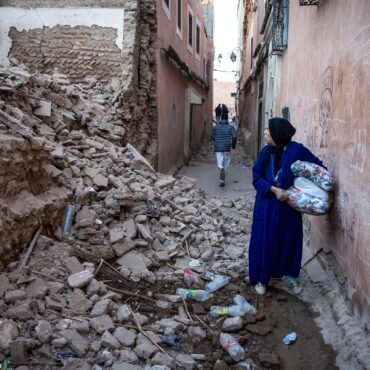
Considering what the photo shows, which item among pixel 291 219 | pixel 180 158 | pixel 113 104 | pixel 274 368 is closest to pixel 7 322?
pixel 274 368

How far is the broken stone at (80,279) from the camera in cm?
374

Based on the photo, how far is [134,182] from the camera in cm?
630

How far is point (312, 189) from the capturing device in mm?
3867

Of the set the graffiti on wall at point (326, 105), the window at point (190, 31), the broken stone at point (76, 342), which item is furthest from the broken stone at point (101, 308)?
the window at point (190, 31)

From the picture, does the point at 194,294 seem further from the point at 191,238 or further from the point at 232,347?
the point at 191,238

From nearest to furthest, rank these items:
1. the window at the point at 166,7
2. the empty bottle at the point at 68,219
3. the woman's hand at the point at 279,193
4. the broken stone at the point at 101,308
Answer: the broken stone at the point at 101,308
the woman's hand at the point at 279,193
the empty bottle at the point at 68,219
the window at the point at 166,7

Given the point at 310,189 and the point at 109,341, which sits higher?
the point at 310,189

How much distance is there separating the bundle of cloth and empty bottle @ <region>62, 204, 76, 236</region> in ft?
7.58

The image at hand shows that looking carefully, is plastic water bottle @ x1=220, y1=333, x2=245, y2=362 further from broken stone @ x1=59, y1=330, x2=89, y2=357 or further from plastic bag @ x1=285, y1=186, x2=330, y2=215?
plastic bag @ x1=285, y1=186, x2=330, y2=215

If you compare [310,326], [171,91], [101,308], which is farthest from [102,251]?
[171,91]

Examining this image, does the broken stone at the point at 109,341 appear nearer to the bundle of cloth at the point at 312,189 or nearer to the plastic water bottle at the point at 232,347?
the plastic water bottle at the point at 232,347

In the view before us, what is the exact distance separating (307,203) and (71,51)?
21.4ft

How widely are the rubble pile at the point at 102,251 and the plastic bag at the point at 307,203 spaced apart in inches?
47.5

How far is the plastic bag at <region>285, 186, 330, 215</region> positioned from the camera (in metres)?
3.81
